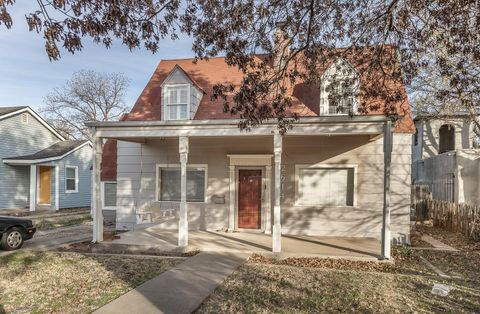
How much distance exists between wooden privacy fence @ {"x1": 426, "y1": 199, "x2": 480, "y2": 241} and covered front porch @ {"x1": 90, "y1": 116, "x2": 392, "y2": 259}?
3039 millimetres

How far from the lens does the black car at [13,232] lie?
32.2 feet

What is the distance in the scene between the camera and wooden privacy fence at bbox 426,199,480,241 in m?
11.8

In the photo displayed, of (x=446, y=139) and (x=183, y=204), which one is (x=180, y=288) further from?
(x=446, y=139)

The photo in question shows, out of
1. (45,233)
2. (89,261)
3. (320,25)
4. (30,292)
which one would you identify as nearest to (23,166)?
(45,233)

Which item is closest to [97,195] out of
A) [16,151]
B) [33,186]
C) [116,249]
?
[116,249]

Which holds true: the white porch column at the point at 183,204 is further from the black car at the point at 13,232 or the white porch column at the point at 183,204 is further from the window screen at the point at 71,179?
the window screen at the point at 71,179

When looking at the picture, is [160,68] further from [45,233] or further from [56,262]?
[56,262]

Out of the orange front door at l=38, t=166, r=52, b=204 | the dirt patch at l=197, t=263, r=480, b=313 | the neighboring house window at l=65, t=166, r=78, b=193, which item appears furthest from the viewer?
the neighboring house window at l=65, t=166, r=78, b=193

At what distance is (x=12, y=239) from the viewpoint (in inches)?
394

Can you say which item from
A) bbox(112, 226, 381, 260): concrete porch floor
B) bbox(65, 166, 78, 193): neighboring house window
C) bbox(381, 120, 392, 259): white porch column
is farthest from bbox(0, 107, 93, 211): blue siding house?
bbox(381, 120, 392, 259): white porch column

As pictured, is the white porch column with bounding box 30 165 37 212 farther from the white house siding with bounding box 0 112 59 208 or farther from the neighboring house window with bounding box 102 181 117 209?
the neighboring house window with bounding box 102 181 117 209

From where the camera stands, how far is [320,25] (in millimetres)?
6871

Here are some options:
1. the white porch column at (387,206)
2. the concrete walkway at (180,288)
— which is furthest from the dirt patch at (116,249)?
the white porch column at (387,206)

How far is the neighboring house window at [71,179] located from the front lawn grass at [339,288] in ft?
54.0
